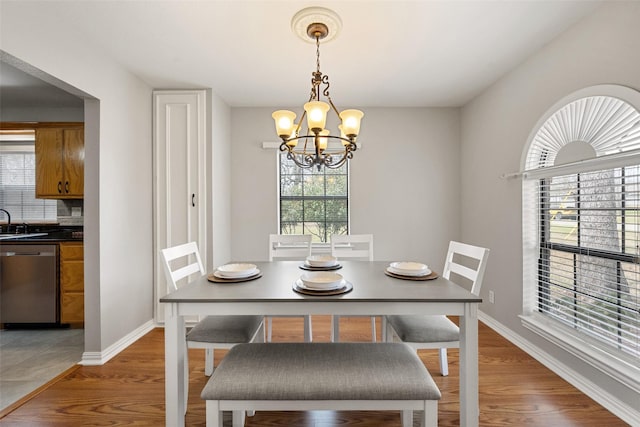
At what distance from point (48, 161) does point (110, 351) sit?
1.99 meters

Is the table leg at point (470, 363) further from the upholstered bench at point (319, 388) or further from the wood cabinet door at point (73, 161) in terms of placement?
the wood cabinet door at point (73, 161)

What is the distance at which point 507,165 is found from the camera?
2707 millimetres

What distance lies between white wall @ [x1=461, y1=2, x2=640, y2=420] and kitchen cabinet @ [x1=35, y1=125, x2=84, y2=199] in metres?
3.99

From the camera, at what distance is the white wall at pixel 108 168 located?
1791 mm

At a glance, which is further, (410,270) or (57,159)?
(57,159)

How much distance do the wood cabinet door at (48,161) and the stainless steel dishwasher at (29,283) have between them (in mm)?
571

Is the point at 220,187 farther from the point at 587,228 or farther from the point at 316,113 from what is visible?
the point at 587,228

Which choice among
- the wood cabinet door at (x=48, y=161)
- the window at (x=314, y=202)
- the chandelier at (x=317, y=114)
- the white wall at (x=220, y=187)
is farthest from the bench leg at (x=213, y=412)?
the wood cabinet door at (x=48, y=161)

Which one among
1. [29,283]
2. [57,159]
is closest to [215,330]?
[29,283]

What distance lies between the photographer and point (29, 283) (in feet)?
9.28

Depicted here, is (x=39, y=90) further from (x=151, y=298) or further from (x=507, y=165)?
(x=507, y=165)

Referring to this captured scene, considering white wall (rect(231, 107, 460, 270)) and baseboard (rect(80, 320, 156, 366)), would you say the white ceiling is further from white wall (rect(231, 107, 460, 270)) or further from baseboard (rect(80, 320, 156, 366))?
baseboard (rect(80, 320, 156, 366))

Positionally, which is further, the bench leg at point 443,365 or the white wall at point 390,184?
the white wall at point 390,184

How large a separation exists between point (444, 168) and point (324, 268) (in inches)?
91.7
